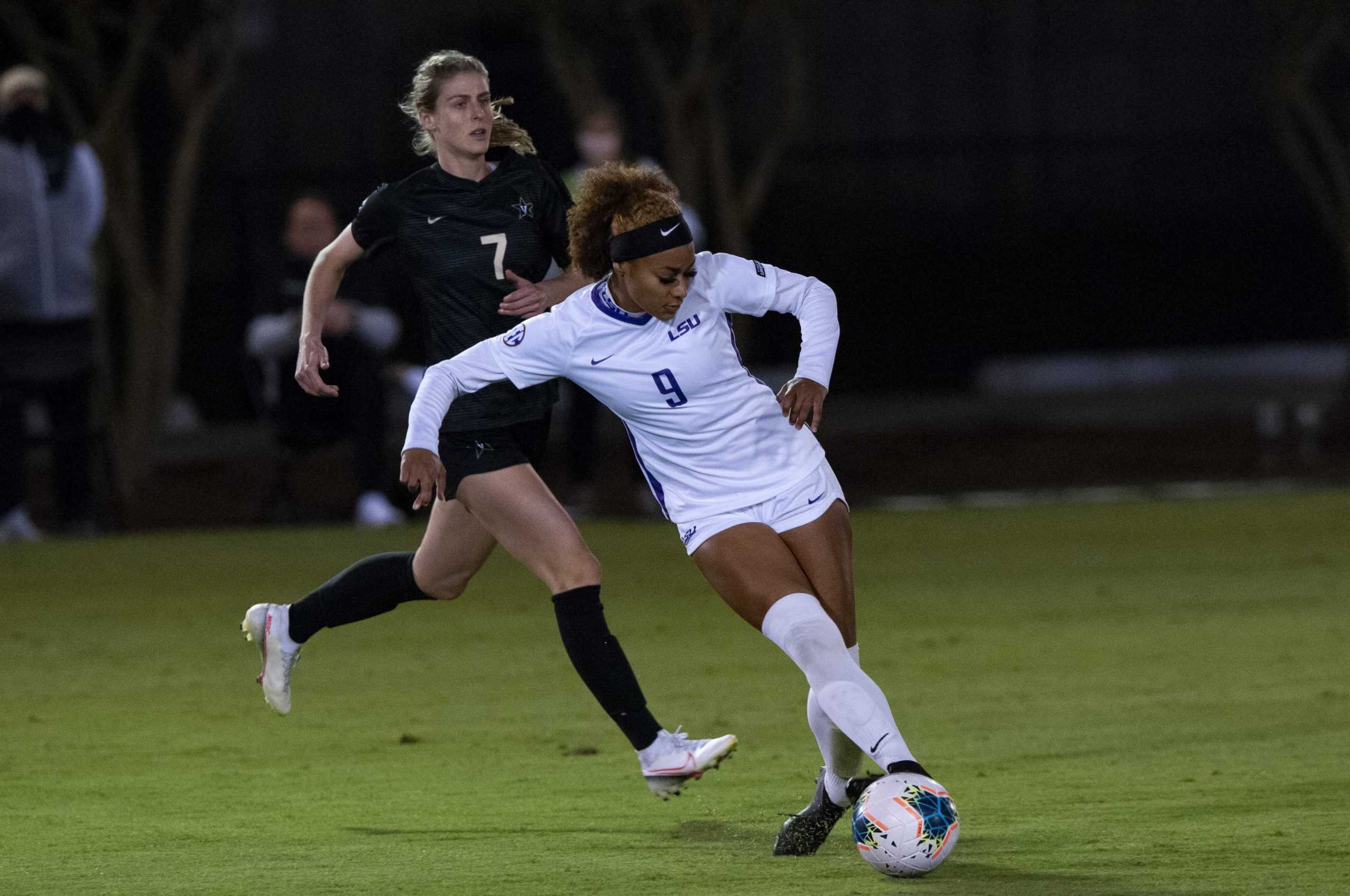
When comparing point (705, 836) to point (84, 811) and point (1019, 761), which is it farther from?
point (84, 811)

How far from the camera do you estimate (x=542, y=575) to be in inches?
235

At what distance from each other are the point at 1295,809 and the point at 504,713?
2811mm

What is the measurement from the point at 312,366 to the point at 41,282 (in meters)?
6.35

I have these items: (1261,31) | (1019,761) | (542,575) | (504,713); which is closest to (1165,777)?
(1019,761)

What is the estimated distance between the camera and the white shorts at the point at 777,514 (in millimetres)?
5277

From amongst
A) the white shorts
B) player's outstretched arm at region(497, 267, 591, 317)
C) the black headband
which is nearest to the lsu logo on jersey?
the black headband

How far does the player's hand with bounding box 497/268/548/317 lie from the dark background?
503 inches

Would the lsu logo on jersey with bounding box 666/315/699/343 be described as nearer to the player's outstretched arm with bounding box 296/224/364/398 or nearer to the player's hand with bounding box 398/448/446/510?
the player's hand with bounding box 398/448/446/510

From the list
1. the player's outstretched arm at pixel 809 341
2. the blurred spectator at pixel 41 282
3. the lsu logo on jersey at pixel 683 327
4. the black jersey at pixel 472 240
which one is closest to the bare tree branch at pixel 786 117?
the blurred spectator at pixel 41 282

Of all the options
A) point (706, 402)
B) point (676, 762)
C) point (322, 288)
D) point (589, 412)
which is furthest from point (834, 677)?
point (589, 412)

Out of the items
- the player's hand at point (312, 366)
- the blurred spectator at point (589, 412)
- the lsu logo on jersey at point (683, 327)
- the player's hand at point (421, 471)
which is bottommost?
the blurred spectator at point (589, 412)

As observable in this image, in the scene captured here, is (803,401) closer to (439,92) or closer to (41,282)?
(439,92)

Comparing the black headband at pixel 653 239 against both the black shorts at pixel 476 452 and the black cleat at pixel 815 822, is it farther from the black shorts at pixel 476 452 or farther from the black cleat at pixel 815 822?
the black cleat at pixel 815 822

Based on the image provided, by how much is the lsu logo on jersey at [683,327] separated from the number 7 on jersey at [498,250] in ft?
3.41
